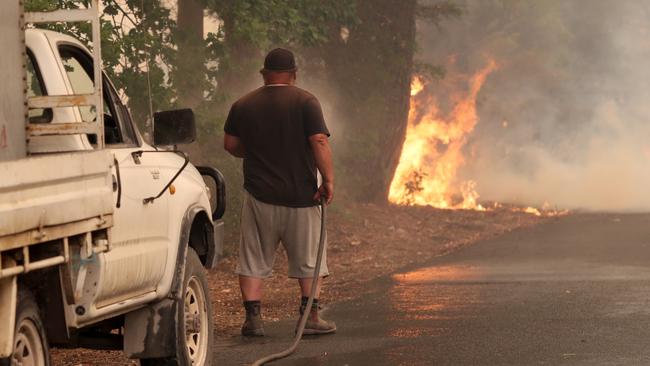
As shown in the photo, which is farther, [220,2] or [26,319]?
[220,2]

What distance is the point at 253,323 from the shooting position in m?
10.1

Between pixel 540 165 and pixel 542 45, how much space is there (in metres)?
4.82

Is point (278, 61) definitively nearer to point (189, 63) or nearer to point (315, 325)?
point (315, 325)

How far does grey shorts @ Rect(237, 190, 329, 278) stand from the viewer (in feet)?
33.6

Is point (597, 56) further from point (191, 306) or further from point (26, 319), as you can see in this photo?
point (26, 319)

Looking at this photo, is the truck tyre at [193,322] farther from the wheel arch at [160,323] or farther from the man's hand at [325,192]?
the man's hand at [325,192]

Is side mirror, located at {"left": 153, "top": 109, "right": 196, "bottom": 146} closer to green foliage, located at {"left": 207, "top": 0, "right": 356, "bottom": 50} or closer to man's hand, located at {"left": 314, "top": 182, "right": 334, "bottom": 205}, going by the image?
man's hand, located at {"left": 314, "top": 182, "right": 334, "bottom": 205}

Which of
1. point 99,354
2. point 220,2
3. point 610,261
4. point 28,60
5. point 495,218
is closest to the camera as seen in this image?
point 28,60

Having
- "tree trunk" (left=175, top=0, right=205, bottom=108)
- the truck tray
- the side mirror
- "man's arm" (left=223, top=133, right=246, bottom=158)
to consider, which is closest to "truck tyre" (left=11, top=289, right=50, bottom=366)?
the truck tray

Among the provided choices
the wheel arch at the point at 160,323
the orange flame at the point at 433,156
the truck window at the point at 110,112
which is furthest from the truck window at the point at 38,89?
→ the orange flame at the point at 433,156

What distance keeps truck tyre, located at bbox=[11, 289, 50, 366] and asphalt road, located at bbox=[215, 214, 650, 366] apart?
9.86 feet

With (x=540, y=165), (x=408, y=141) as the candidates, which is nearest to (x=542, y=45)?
(x=540, y=165)

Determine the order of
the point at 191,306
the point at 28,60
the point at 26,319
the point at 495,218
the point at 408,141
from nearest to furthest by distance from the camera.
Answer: the point at 26,319
the point at 28,60
the point at 191,306
the point at 495,218
the point at 408,141

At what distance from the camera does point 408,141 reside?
2489cm
